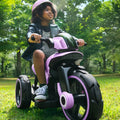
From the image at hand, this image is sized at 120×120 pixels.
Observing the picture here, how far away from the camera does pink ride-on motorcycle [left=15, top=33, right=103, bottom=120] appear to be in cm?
221

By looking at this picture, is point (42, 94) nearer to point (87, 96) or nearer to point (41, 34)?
point (87, 96)

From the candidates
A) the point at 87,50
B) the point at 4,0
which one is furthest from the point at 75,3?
the point at 4,0

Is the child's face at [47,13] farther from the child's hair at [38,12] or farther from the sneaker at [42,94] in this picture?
the sneaker at [42,94]

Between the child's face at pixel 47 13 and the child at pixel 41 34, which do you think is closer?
the child at pixel 41 34


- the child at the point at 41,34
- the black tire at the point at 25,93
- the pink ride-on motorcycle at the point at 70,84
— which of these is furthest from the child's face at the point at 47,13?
the black tire at the point at 25,93

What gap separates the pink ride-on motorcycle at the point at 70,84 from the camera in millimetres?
2205

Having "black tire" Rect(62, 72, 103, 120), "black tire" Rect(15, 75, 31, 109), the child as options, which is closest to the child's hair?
the child

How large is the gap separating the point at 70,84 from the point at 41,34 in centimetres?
125

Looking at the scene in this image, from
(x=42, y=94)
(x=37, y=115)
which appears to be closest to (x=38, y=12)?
(x=42, y=94)

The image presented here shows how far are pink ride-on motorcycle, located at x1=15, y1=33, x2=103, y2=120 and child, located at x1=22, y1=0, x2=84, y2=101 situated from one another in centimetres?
13

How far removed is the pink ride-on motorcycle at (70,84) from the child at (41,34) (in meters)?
0.13

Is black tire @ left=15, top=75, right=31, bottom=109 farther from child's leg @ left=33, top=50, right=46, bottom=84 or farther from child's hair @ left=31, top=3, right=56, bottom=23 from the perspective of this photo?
child's hair @ left=31, top=3, right=56, bottom=23

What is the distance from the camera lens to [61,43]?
2664mm

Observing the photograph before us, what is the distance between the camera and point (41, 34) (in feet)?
11.0
